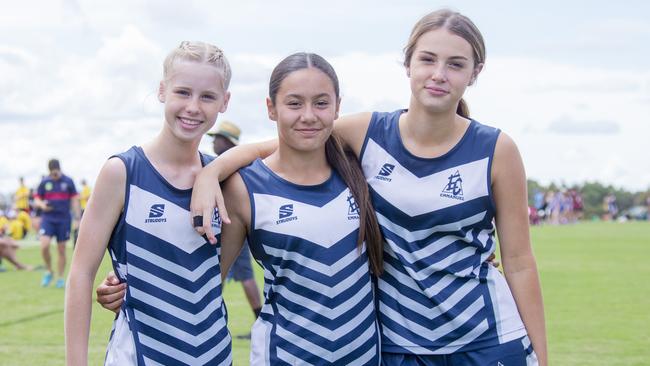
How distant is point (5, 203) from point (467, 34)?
47120 millimetres

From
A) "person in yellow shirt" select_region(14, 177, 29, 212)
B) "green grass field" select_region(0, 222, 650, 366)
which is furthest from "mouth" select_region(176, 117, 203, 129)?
"person in yellow shirt" select_region(14, 177, 29, 212)

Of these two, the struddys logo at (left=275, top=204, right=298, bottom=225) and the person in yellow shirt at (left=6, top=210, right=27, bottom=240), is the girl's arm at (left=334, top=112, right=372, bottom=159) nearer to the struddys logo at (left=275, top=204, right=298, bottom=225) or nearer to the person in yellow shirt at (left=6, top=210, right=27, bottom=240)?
the struddys logo at (left=275, top=204, right=298, bottom=225)

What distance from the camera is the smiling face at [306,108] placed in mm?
3529

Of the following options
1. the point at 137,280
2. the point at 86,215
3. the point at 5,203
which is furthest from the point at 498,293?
the point at 5,203

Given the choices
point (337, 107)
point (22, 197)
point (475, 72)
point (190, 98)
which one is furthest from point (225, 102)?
point (22, 197)

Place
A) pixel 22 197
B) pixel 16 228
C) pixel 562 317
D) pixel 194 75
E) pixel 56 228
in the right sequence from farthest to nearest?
pixel 22 197, pixel 16 228, pixel 56 228, pixel 562 317, pixel 194 75

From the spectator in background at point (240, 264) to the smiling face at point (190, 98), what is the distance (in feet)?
17.3

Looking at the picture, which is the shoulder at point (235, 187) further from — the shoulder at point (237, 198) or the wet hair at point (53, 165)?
the wet hair at point (53, 165)

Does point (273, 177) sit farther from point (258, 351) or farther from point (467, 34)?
point (467, 34)

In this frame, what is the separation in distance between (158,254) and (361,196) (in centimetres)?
83

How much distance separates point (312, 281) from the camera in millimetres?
3475

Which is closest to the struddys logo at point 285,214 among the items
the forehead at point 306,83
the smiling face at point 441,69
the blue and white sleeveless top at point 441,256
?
the blue and white sleeveless top at point 441,256

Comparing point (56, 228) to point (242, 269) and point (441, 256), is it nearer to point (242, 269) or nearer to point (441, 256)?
point (242, 269)

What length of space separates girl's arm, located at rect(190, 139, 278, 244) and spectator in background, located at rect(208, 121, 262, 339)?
16.7ft
